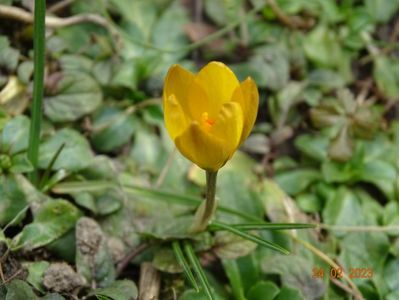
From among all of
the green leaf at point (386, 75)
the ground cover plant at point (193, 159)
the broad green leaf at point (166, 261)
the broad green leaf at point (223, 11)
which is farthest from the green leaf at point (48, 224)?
the green leaf at point (386, 75)

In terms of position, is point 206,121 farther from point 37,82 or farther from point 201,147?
point 37,82

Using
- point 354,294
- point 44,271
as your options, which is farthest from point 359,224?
point 44,271

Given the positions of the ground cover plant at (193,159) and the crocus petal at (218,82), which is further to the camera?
the ground cover plant at (193,159)

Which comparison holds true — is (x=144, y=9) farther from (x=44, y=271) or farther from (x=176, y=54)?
(x=44, y=271)

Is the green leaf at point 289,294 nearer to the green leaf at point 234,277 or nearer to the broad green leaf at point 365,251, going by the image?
the green leaf at point 234,277

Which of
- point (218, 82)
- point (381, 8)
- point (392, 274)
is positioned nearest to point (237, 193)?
point (392, 274)

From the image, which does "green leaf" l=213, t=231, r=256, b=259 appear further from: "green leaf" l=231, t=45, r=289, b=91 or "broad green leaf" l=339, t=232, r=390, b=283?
"green leaf" l=231, t=45, r=289, b=91
